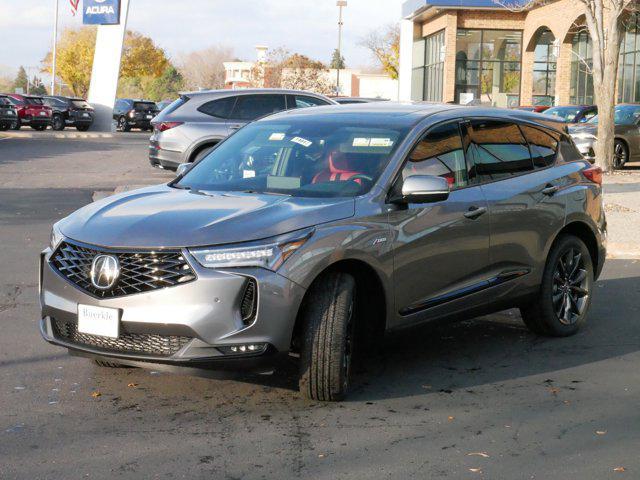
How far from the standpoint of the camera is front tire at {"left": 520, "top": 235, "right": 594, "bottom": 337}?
754 centimetres

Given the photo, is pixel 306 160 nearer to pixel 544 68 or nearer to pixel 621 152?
pixel 621 152

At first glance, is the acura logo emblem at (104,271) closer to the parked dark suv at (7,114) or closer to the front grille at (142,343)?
the front grille at (142,343)

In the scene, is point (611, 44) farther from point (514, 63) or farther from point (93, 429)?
point (514, 63)

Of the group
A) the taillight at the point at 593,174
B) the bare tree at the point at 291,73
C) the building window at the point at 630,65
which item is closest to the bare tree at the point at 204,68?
the bare tree at the point at 291,73

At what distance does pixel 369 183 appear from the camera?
6.26m

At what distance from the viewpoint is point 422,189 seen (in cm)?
612

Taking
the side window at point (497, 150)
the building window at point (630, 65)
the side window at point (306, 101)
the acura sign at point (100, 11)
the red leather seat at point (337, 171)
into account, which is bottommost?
the red leather seat at point (337, 171)

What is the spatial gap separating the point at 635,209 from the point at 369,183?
11.1 meters

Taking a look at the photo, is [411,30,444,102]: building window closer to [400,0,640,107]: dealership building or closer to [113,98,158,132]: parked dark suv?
[400,0,640,107]: dealership building

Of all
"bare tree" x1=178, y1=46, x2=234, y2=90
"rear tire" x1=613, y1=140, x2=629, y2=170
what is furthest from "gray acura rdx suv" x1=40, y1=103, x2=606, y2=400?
"bare tree" x1=178, y1=46, x2=234, y2=90

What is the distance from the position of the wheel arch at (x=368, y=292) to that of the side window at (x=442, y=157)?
30.0 inches

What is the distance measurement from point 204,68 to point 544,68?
81303 mm

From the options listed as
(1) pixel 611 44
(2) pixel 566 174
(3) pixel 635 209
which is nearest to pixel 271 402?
(2) pixel 566 174

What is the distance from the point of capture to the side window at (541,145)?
761 cm
